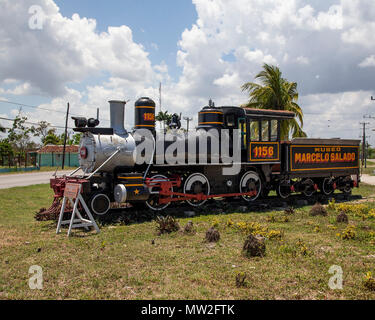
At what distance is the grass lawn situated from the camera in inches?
187

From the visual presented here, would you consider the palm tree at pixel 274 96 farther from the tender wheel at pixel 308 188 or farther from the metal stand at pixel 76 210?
the metal stand at pixel 76 210

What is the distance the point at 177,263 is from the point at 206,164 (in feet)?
18.8

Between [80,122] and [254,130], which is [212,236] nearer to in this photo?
[80,122]

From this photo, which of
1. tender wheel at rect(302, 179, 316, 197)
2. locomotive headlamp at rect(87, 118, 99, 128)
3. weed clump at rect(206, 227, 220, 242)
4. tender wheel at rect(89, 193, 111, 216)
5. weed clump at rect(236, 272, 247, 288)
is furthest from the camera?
tender wheel at rect(302, 179, 316, 197)

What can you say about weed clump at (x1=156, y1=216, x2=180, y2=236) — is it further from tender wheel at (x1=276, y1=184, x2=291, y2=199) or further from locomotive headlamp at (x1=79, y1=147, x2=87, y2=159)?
tender wheel at (x1=276, y1=184, x2=291, y2=199)

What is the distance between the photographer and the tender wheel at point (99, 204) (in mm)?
9406

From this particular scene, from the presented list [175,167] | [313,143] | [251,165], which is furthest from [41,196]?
[313,143]

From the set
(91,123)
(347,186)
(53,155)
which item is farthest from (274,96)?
(53,155)

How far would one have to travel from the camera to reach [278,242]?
707 cm

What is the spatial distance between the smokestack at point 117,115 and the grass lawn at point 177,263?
9.81 feet

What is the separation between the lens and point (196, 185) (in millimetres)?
11516

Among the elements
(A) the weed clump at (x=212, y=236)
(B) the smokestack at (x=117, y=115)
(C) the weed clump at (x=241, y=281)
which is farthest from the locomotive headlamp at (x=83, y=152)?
(C) the weed clump at (x=241, y=281)

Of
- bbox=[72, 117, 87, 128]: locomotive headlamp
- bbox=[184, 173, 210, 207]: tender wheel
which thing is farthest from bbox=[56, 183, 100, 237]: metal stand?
bbox=[184, 173, 210, 207]: tender wheel
